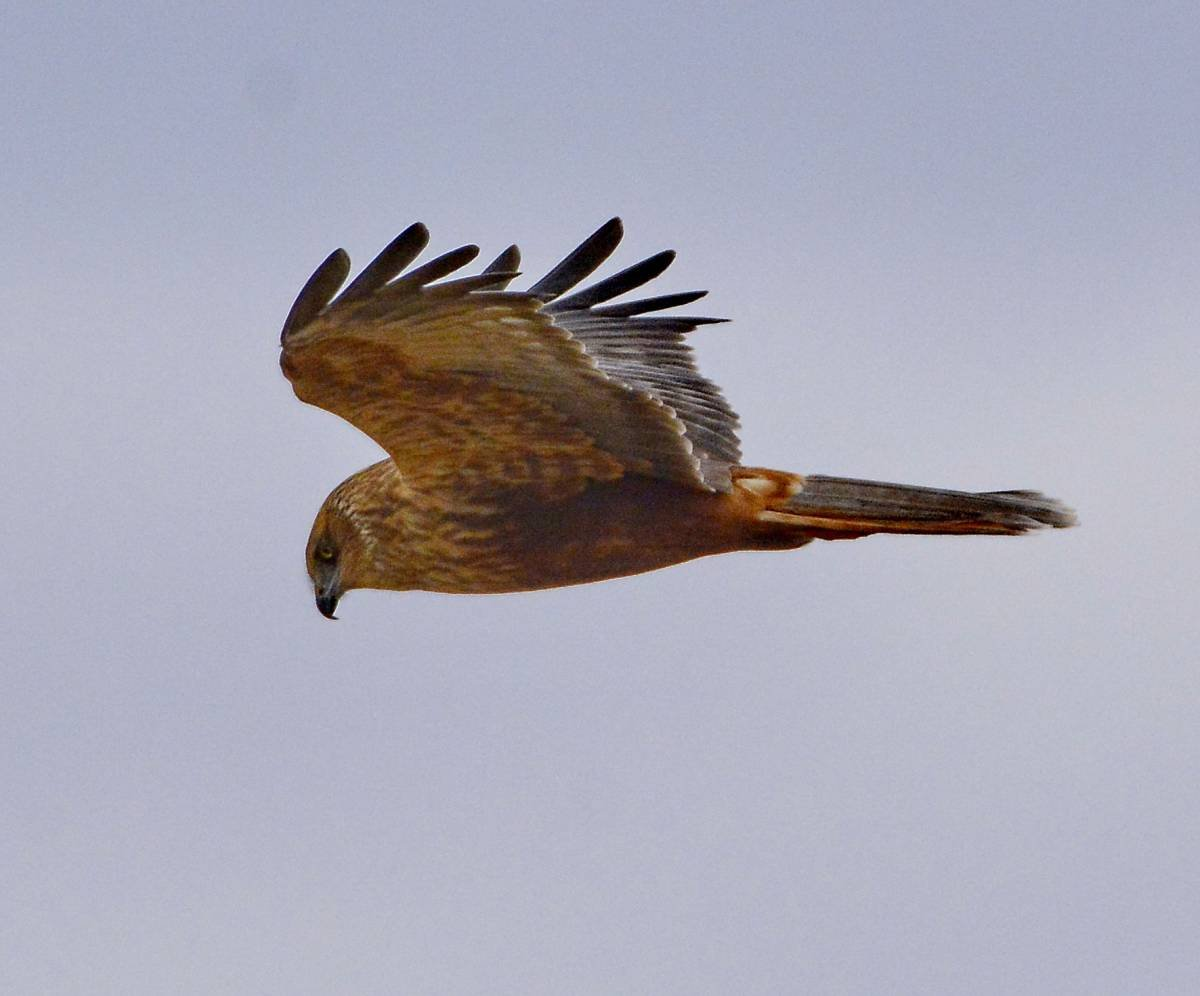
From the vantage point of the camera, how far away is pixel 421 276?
8.17m

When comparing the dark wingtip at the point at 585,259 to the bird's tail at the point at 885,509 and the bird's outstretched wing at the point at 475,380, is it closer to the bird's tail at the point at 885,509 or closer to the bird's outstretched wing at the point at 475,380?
the bird's outstretched wing at the point at 475,380

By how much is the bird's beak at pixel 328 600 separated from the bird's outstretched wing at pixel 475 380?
0.77 meters

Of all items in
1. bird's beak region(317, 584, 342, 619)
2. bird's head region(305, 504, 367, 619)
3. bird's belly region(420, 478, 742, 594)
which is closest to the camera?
bird's belly region(420, 478, 742, 594)

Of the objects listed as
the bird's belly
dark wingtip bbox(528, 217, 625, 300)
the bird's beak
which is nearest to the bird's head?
the bird's beak

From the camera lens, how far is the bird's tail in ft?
29.7

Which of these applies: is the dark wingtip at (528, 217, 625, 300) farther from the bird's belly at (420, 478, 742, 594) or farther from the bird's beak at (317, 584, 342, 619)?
the bird's beak at (317, 584, 342, 619)

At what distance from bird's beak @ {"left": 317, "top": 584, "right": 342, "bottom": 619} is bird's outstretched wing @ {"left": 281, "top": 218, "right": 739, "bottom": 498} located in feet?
2.52

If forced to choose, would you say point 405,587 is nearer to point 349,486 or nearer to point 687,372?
point 349,486

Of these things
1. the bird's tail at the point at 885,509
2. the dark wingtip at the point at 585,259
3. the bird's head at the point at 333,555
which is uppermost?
the dark wingtip at the point at 585,259

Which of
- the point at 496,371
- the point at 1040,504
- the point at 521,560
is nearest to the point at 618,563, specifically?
the point at 521,560

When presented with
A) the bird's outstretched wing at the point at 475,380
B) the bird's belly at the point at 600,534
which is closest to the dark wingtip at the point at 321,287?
the bird's outstretched wing at the point at 475,380

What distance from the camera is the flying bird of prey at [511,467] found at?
835cm

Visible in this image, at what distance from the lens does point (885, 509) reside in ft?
29.8

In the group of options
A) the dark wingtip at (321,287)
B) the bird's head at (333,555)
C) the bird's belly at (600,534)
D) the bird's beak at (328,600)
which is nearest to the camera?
the dark wingtip at (321,287)
